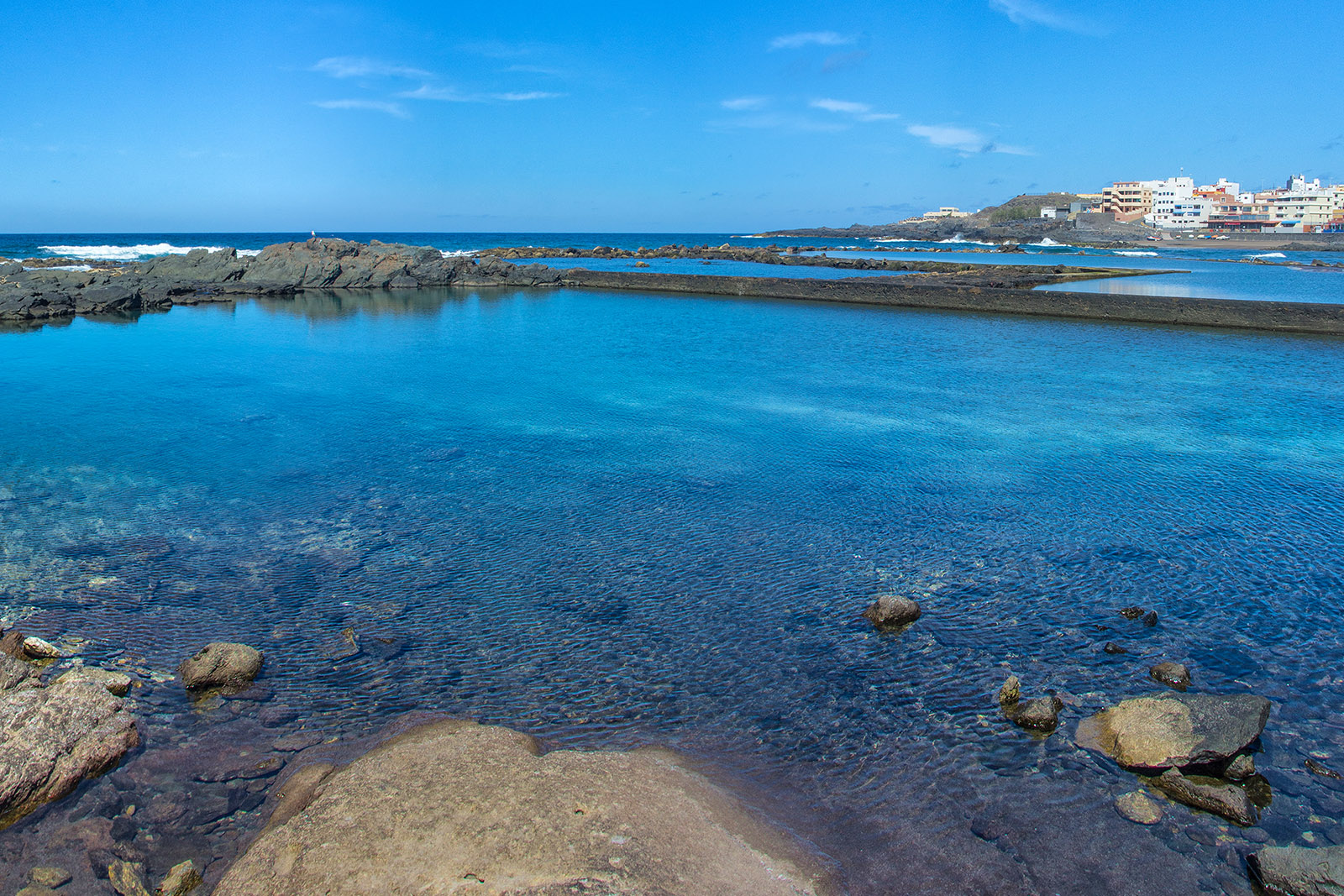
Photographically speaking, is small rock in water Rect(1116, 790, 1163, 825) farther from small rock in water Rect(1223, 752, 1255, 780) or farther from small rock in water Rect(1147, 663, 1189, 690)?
small rock in water Rect(1147, 663, 1189, 690)

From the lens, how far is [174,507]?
8.49m

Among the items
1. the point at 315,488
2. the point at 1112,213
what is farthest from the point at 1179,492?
the point at 1112,213

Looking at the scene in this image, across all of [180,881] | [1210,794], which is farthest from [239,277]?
[1210,794]

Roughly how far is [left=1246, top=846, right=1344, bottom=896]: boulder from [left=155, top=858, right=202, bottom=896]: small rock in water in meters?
4.98

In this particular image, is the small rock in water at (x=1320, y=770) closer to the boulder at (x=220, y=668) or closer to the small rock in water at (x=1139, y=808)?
the small rock in water at (x=1139, y=808)

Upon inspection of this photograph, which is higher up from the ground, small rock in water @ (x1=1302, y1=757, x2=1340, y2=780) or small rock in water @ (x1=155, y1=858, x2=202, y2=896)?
small rock in water @ (x1=155, y1=858, x2=202, y2=896)

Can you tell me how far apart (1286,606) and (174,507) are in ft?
34.7

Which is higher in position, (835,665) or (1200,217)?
(1200,217)

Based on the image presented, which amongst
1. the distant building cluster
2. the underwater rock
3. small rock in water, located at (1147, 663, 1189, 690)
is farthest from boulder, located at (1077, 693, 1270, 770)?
the distant building cluster

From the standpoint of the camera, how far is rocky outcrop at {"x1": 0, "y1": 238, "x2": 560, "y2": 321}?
88.2ft

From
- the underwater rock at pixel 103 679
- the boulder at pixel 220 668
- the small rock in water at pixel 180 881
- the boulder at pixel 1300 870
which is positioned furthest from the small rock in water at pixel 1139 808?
the underwater rock at pixel 103 679

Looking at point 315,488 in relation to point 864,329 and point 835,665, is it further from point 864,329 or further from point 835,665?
point 864,329

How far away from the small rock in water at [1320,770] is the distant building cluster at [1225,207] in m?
135

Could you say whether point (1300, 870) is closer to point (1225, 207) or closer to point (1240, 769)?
point (1240, 769)
